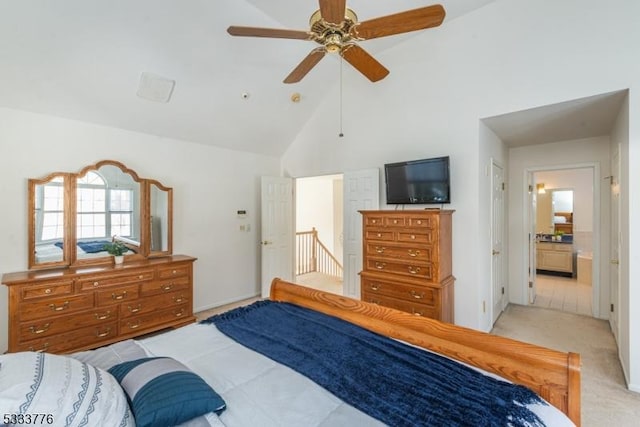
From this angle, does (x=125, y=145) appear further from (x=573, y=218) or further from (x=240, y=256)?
(x=573, y=218)

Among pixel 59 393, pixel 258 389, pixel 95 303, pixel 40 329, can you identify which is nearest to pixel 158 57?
pixel 95 303

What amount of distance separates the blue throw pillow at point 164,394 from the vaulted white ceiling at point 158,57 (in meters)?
2.78

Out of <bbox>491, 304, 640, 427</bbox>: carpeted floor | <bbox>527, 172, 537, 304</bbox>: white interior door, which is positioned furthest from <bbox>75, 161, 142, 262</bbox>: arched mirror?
<bbox>527, 172, 537, 304</bbox>: white interior door

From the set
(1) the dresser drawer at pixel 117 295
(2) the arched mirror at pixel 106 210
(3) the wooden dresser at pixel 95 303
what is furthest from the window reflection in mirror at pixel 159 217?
(1) the dresser drawer at pixel 117 295

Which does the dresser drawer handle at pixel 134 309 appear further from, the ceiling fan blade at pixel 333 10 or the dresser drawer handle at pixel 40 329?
the ceiling fan blade at pixel 333 10

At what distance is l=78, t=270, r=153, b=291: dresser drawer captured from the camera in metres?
2.92

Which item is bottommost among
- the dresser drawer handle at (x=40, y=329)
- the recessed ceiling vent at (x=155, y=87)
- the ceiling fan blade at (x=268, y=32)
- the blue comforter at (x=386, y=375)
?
the dresser drawer handle at (x=40, y=329)

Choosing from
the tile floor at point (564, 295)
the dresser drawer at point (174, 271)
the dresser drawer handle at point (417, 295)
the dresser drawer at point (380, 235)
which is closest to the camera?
the dresser drawer handle at point (417, 295)

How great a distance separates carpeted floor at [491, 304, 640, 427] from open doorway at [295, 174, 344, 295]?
3.48m

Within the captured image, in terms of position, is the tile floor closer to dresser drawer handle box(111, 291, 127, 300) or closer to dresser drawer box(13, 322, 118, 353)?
dresser drawer handle box(111, 291, 127, 300)

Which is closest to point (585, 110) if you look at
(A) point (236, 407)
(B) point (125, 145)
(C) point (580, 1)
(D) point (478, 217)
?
(C) point (580, 1)

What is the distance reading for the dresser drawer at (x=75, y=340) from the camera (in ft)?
8.81

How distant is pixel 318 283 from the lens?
5891 millimetres

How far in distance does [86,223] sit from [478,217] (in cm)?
432
